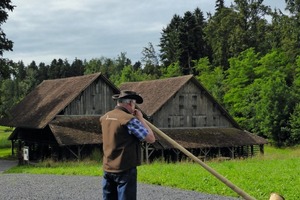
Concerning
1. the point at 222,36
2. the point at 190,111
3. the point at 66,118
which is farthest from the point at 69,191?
the point at 222,36

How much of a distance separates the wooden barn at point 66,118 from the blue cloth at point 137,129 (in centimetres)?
2480

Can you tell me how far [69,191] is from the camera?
583 inches

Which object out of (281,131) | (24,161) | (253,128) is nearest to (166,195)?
(24,161)

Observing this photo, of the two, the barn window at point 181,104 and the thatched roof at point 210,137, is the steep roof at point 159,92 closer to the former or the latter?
the barn window at point 181,104

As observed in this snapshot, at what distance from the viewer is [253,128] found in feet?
181

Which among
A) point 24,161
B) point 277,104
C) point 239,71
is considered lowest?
point 24,161

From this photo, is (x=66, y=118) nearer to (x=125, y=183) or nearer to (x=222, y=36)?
(x=125, y=183)

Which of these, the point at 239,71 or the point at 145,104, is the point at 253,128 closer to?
the point at 239,71

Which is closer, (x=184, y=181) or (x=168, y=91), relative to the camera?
(x=184, y=181)

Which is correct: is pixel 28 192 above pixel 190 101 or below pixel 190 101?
below

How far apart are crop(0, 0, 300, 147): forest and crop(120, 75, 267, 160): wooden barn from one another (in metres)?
10.4

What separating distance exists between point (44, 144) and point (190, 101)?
12.8 meters

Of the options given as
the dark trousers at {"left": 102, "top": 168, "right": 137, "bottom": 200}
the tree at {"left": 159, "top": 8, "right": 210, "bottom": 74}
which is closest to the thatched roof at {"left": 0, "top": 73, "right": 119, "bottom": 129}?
the dark trousers at {"left": 102, "top": 168, "right": 137, "bottom": 200}

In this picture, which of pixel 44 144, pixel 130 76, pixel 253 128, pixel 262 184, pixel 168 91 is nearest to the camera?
pixel 262 184
